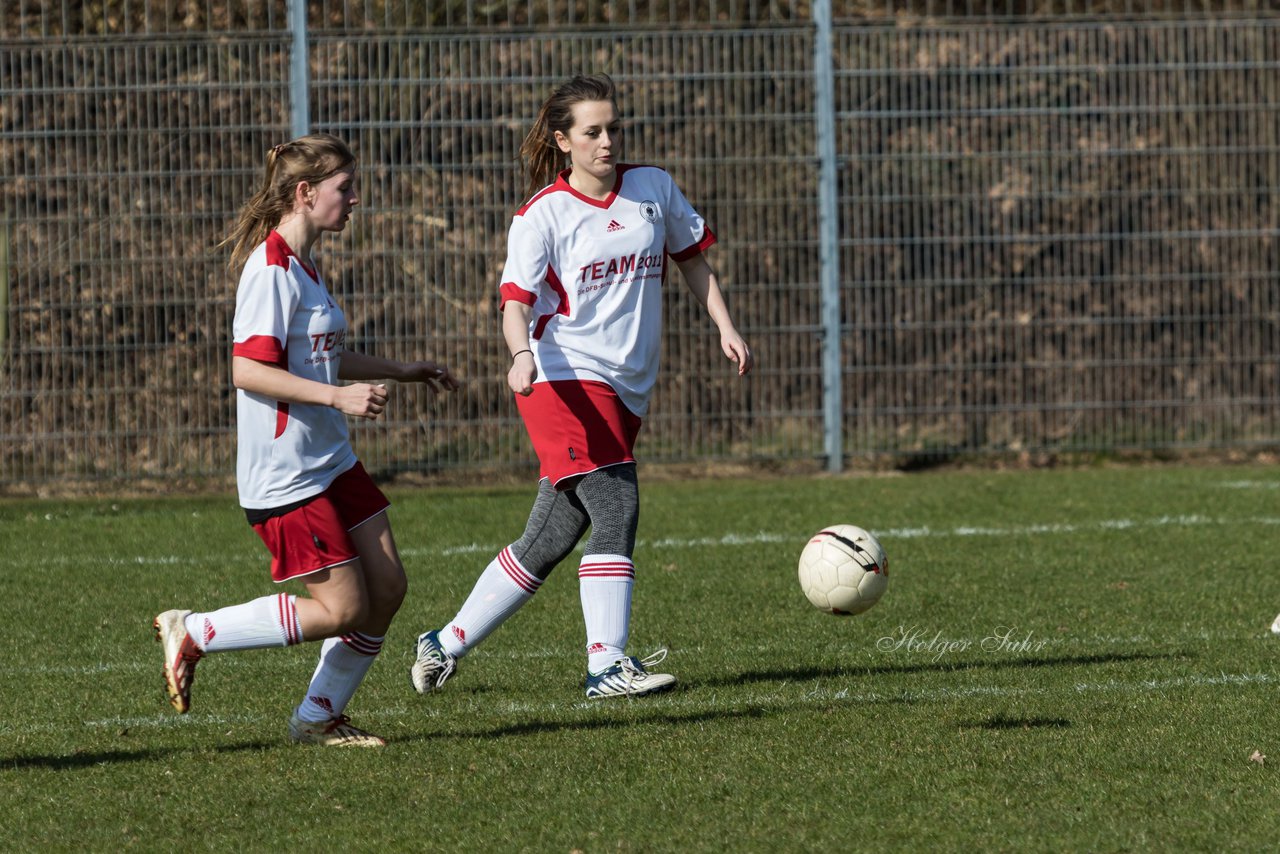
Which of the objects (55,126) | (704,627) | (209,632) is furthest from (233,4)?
(209,632)

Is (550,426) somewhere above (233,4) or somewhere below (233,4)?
below

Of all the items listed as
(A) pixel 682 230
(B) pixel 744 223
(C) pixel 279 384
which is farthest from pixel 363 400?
(B) pixel 744 223

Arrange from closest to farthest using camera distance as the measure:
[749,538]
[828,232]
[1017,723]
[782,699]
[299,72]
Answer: [1017,723] → [782,699] → [749,538] → [299,72] → [828,232]

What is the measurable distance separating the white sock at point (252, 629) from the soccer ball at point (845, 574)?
5.56 feet

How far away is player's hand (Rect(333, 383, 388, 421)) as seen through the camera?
14.7ft

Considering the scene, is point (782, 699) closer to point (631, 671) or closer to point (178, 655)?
point (631, 671)

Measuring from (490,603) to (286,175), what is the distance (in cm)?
163

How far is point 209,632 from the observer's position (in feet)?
16.2

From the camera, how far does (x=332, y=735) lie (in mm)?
5043

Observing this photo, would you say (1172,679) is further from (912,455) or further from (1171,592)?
(912,455)

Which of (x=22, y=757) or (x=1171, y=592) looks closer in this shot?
(x=22, y=757)

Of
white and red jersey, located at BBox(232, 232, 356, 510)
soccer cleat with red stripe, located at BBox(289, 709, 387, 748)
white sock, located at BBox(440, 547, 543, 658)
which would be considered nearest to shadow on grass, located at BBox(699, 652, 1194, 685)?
white sock, located at BBox(440, 547, 543, 658)

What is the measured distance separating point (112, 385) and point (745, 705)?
7492mm

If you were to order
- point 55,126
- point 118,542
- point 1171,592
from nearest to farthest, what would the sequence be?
point 1171,592, point 118,542, point 55,126
